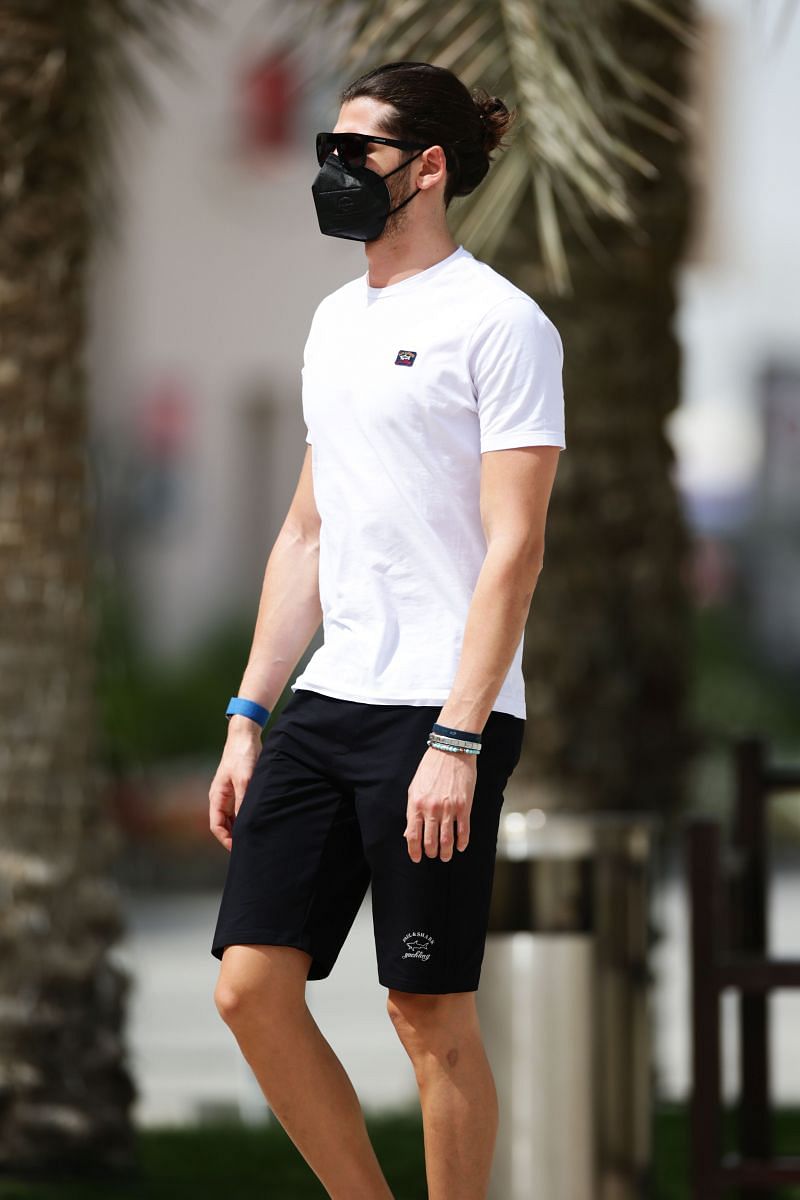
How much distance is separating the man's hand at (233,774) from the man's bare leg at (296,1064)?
240 mm

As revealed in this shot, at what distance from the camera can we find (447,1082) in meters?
2.87

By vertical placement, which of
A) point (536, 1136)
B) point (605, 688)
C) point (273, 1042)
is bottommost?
point (536, 1136)

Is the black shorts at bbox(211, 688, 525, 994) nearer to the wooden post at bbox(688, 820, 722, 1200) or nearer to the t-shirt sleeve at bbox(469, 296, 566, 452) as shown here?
the t-shirt sleeve at bbox(469, 296, 566, 452)

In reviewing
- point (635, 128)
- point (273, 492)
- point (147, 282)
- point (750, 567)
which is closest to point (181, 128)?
point (147, 282)

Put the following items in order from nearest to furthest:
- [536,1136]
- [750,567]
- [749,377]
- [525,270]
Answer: [536,1136] → [525,270] → [750,567] → [749,377]

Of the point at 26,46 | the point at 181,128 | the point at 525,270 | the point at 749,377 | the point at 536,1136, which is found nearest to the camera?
the point at 536,1136

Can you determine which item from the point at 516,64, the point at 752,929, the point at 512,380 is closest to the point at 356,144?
the point at 512,380

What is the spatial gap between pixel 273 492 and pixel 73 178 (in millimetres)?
15740

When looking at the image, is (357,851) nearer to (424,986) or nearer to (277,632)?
(424,986)

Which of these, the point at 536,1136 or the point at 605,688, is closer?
the point at 536,1136

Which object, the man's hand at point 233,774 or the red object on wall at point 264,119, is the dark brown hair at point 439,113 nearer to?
the man's hand at point 233,774

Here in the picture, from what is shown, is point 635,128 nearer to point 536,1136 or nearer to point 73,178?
point 73,178

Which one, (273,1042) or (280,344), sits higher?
(280,344)

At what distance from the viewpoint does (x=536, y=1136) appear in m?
4.54
